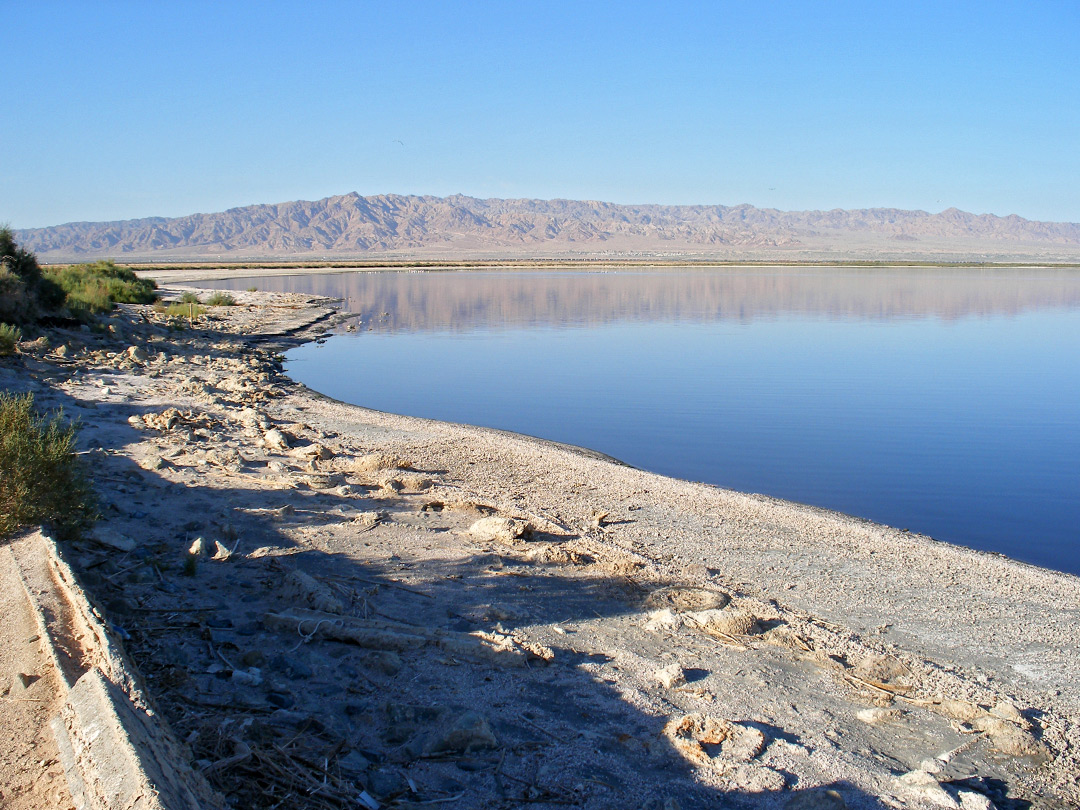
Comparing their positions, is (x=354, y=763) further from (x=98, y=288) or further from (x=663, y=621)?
(x=98, y=288)

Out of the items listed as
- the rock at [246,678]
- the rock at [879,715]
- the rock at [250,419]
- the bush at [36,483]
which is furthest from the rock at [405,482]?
the rock at [879,715]

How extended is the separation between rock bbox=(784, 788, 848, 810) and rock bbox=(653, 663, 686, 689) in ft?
3.38

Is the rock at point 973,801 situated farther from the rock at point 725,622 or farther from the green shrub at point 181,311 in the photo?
the green shrub at point 181,311

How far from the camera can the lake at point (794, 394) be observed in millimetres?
9727

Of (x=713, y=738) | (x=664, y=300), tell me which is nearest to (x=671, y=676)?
(x=713, y=738)

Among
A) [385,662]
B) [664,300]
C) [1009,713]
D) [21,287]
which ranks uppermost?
[21,287]

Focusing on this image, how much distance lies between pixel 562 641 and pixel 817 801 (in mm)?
1798

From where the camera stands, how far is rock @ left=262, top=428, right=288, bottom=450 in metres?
9.33

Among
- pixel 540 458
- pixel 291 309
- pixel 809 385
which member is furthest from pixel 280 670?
pixel 291 309

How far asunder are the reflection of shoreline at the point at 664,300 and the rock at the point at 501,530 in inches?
904

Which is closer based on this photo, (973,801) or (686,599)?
(973,801)

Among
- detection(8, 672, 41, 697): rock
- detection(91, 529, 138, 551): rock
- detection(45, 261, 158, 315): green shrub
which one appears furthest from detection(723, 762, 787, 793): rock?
detection(45, 261, 158, 315): green shrub

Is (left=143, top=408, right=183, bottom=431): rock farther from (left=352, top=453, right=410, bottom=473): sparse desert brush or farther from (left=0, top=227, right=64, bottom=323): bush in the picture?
(left=0, top=227, right=64, bottom=323): bush

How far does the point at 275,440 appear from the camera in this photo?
Result: 9.42 m
